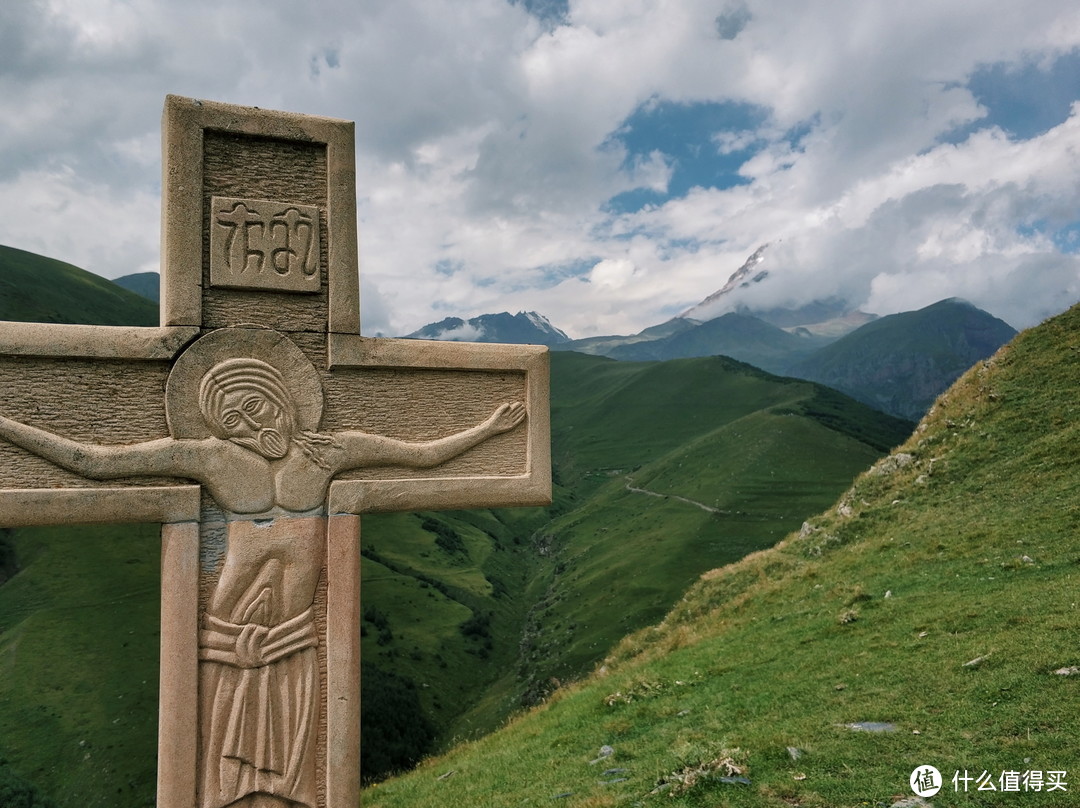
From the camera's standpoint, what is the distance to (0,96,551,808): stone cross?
14.9ft

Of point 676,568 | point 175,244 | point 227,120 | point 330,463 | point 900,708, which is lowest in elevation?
point 676,568

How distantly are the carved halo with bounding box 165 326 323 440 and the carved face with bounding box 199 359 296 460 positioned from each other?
0.18 feet

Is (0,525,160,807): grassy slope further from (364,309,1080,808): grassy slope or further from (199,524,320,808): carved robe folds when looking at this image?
(199,524,320,808): carved robe folds

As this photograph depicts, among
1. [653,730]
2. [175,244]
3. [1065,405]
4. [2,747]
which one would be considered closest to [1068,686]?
[653,730]

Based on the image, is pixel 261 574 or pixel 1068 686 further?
pixel 1068 686

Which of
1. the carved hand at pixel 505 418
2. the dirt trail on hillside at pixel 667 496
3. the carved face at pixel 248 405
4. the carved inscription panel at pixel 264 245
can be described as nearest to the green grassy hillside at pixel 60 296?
the dirt trail on hillside at pixel 667 496

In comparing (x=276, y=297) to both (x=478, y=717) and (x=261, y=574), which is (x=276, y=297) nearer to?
(x=261, y=574)

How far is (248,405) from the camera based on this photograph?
4.77 meters

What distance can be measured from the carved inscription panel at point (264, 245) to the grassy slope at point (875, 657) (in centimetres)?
571

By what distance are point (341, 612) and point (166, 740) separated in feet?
4.43

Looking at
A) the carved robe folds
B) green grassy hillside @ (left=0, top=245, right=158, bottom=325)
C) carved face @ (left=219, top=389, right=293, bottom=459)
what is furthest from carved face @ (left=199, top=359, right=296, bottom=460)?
green grassy hillside @ (left=0, top=245, right=158, bottom=325)

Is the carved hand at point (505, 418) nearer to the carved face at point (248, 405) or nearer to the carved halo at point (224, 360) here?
the carved halo at point (224, 360)

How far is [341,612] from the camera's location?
16.4 feet

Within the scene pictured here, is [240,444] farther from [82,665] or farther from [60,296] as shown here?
[60,296]
